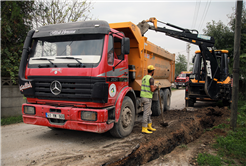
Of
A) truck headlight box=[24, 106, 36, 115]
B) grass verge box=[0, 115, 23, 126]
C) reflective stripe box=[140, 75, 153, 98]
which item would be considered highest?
reflective stripe box=[140, 75, 153, 98]

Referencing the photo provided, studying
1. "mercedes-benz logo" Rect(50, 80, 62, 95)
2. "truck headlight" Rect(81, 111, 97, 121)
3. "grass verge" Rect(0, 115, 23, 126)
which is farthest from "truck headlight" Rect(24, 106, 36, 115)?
"grass verge" Rect(0, 115, 23, 126)

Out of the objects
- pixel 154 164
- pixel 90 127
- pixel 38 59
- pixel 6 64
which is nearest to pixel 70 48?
pixel 38 59

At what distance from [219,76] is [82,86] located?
7193mm

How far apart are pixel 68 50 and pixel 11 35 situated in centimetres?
480

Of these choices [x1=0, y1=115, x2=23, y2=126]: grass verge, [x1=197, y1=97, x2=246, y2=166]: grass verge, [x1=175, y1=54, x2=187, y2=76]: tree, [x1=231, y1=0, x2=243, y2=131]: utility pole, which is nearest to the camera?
[x1=197, y1=97, x2=246, y2=166]: grass verge

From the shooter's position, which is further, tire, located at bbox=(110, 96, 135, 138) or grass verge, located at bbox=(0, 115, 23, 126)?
grass verge, located at bbox=(0, 115, 23, 126)

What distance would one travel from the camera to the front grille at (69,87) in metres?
4.04

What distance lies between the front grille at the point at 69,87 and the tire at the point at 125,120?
1059mm

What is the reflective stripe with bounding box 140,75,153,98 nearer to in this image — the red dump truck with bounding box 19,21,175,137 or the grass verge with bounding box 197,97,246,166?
the red dump truck with bounding box 19,21,175,137

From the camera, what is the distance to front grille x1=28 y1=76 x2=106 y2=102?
4043 mm

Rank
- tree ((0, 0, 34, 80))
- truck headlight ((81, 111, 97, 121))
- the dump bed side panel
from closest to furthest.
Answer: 1. truck headlight ((81, 111, 97, 121))
2. the dump bed side panel
3. tree ((0, 0, 34, 80))

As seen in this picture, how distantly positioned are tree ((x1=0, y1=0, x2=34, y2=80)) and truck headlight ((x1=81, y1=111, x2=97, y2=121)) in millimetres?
4559

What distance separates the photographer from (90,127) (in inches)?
160

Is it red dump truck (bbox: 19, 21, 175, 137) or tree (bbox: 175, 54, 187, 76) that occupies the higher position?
tree (bbox: 175, 54, 187, 76)
